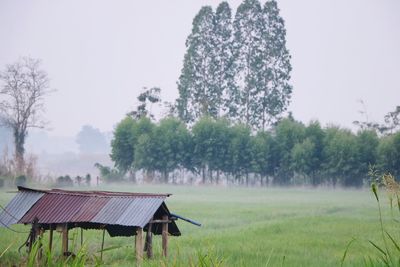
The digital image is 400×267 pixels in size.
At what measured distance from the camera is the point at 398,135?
164 feet

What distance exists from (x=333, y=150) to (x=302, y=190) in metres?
4.44

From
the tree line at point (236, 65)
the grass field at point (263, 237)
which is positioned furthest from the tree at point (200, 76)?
the grass field at point (263, 237)

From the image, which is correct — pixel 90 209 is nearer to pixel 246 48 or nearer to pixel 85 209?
pixel 85 209

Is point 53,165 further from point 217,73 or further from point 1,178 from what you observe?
point 1,178

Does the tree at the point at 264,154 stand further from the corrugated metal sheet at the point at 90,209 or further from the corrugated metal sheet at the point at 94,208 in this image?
the corrugated metal sheet at the point at 90,209

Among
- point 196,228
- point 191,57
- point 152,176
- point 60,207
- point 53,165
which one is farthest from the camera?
point 53,165

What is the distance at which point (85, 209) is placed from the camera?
15.0 meters

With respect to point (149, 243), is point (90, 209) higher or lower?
higher

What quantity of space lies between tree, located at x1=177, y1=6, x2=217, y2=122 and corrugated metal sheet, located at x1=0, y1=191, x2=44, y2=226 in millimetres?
45984

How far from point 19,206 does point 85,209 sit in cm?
191

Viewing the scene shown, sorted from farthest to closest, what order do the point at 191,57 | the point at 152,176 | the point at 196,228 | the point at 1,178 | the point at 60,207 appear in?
the point at 191,57 < the point at 152,176 < the point at 1,178 < the point at 196,228 < the point at 60,207

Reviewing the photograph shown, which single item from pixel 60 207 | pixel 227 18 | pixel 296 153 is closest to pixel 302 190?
pixel 296 153

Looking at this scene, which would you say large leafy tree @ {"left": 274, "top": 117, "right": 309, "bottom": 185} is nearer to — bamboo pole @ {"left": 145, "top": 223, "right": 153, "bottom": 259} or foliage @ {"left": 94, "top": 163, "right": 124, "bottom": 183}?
foliage @ {"left": 94, "top": 163, "right": 124, "bottom": 183}

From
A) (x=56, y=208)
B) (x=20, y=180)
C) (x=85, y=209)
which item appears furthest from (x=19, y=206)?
(x=20, y=180)
